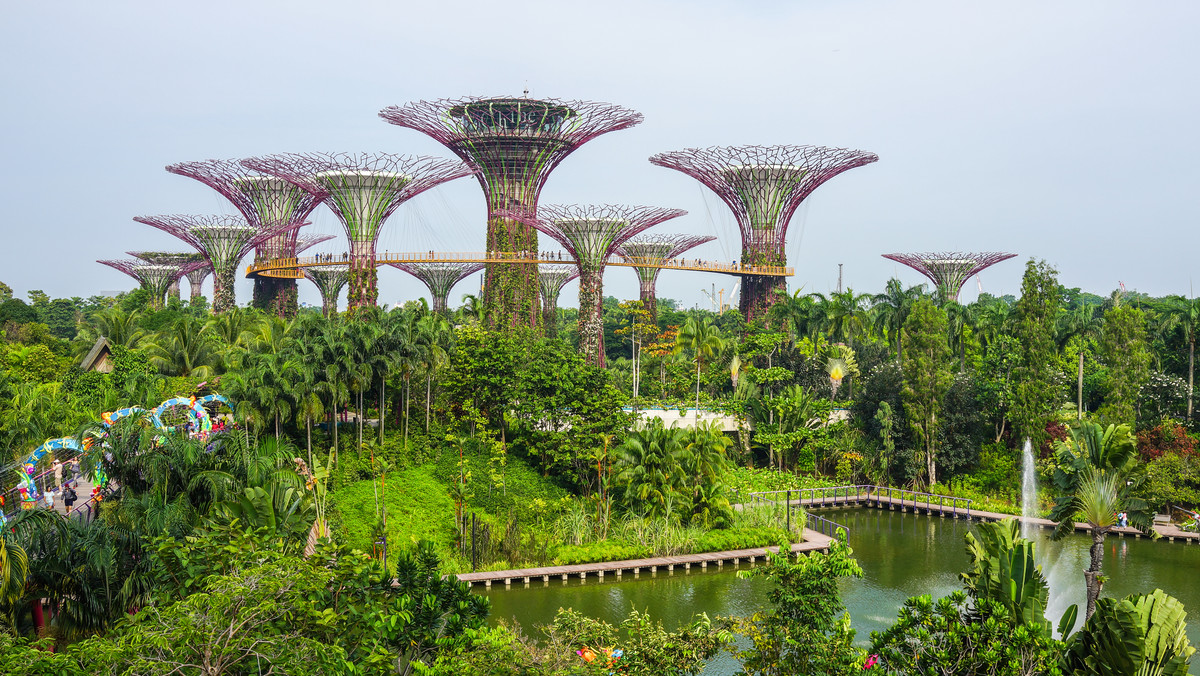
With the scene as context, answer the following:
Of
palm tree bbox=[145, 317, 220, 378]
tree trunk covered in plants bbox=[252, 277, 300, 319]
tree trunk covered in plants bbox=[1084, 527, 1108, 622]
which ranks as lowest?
tree trunk covered in plants bbox=[1084, 527, 1108, 622]

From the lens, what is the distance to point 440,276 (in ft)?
240

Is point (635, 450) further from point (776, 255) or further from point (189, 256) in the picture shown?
point (189, 256)

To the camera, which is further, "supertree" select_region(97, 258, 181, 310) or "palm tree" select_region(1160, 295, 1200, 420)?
"supertree" select_region(97, 258, 181, 310)

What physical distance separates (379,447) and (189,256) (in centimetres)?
5782

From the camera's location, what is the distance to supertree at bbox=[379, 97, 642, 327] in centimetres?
4684

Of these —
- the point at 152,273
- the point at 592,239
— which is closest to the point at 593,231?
the point at 592,239

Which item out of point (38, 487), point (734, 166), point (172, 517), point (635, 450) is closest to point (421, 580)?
point (172, 517)

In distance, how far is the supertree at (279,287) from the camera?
59.3m

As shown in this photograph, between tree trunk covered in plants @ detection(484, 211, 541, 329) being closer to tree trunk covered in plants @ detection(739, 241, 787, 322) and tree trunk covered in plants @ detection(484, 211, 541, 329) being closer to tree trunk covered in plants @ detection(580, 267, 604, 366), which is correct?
tree trunk covered in plants @ detection(580, 267, 604, 366)

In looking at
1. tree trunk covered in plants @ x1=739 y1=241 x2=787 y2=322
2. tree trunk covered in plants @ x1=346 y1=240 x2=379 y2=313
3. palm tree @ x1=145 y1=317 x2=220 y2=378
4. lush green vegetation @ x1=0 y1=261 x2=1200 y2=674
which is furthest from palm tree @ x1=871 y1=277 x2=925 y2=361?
palm tree @ x1=145 y1=317 x2=220 y2=378

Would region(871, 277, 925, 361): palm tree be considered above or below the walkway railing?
above

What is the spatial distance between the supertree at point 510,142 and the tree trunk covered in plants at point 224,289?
19.5 meters

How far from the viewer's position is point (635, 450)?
28.6 meters

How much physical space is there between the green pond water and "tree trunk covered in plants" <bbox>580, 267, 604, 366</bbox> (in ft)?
64.4
